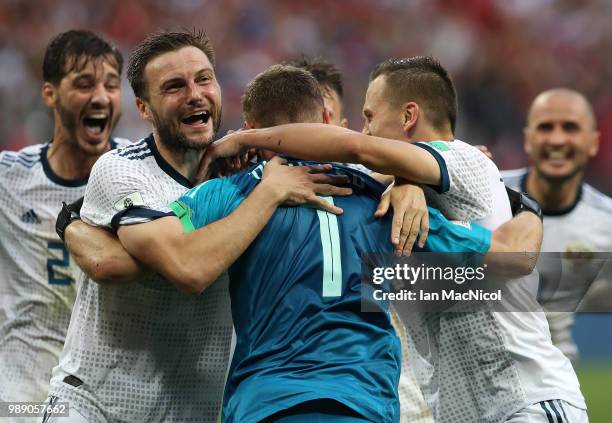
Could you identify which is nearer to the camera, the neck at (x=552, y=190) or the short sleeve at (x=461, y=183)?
the short sleeve at (x=461, y=183)

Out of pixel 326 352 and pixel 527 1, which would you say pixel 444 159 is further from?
pixel 527 1

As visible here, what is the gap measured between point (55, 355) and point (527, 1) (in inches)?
430

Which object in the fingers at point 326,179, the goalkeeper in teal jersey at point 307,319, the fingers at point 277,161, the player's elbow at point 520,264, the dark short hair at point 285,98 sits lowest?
the goalkeeper in teal jersey at point 307,319

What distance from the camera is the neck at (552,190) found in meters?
6.92

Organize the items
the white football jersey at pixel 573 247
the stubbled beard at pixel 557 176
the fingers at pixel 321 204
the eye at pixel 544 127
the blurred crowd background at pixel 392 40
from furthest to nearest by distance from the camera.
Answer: the blurred crowd background at pixel 392 40 → the eye at pixel 544 127 → the stubbled beard at pixel 557 176 → the white football jersey at pixel 573 247 → the fingers at pixel 321 204

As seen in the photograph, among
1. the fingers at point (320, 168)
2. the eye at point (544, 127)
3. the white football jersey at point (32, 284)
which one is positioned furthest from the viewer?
the eye at point (544, 127)

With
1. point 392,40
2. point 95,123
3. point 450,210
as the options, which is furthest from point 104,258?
point 392,40

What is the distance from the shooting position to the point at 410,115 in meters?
4.20

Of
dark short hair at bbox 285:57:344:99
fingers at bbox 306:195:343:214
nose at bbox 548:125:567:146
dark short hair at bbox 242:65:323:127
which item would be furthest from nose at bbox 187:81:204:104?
nose at bbox 548:125:567:146

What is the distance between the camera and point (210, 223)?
3555mm

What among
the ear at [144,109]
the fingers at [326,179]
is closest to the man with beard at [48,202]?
the ear at [144,109]

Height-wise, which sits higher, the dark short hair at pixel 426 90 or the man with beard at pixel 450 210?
the dark short hair at pixel 426 90

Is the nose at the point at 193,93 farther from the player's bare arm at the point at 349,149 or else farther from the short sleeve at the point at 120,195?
the player's bare arm at the point at 349,149

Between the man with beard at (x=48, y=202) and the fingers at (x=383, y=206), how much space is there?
8.36ft
